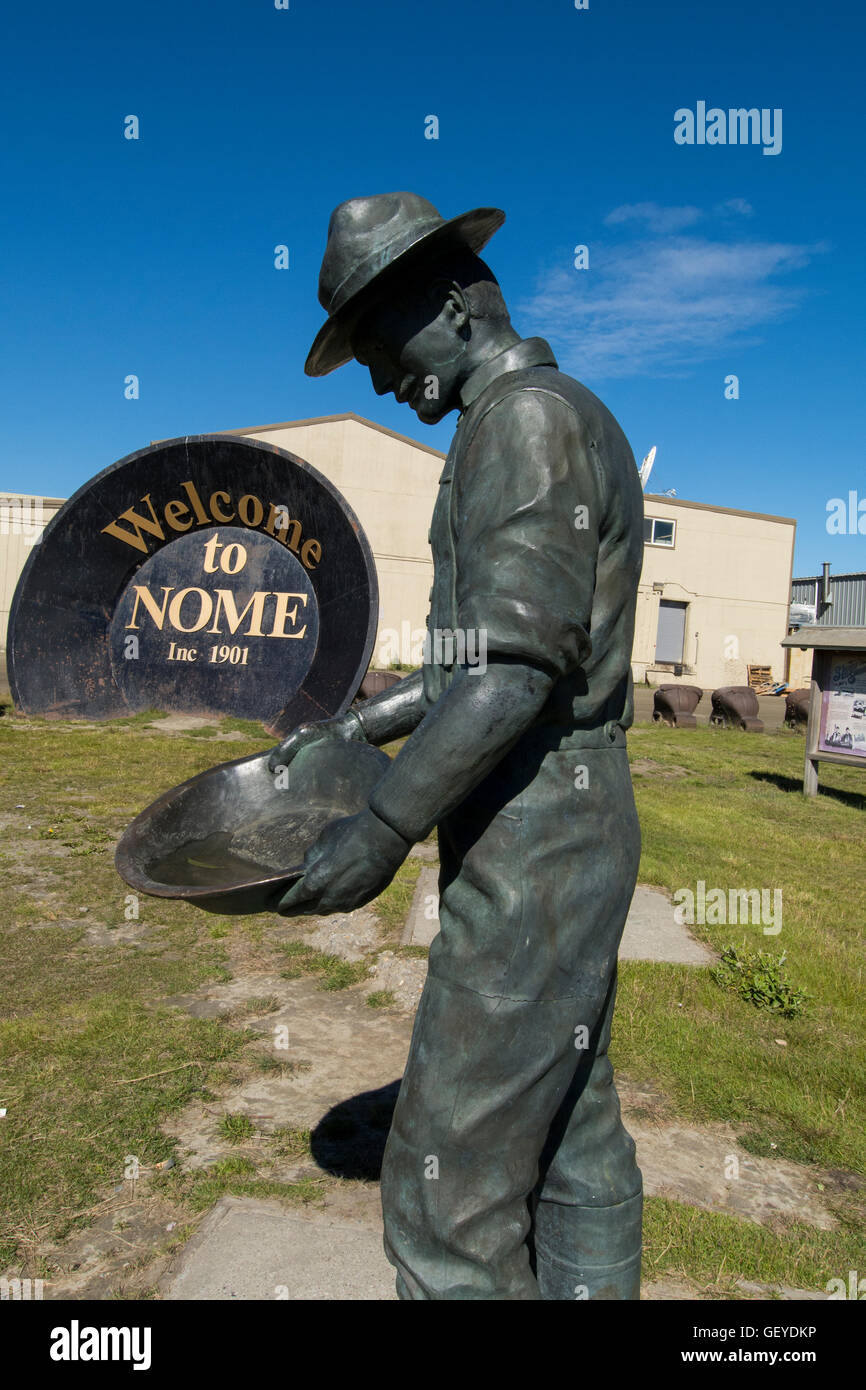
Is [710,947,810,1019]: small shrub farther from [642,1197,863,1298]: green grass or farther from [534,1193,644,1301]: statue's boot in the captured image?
[534,1193,644,1301]: statue's boot

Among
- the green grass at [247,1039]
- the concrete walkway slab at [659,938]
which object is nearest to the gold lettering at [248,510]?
the green grass at [247,1039]

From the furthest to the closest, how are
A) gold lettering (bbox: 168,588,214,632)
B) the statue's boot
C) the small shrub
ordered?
gold lettering (bbox: 168,588,214,632), the small shrub, the statue's boot

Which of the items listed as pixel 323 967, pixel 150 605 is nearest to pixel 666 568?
pixel 150 605

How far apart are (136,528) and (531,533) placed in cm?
1044

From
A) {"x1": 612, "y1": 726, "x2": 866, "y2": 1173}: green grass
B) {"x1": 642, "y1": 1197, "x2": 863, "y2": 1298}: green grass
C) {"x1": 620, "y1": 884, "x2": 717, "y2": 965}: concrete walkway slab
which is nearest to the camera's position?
{"x1": 642, "y1": 1197, "x2": 863, "y2": 1298}: green grass

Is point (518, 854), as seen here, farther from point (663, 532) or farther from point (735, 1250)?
point (663, 532)

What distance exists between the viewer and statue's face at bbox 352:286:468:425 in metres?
1.72

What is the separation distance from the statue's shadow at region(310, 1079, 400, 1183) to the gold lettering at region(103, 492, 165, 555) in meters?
9.03

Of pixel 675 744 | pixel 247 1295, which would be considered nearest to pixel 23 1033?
pixel 247 1295

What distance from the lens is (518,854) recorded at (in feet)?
5.18

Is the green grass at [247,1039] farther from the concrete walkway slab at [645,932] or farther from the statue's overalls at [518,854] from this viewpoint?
the statue's overalls at [518,854]

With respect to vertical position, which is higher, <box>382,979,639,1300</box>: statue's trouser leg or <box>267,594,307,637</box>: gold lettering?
<box>267,594,307,637</box>: gold lettering

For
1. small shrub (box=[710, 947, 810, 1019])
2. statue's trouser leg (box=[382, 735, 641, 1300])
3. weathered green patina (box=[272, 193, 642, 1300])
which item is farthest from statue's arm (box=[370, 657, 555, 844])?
small shrub (box=[710, 947, 810, 1019])

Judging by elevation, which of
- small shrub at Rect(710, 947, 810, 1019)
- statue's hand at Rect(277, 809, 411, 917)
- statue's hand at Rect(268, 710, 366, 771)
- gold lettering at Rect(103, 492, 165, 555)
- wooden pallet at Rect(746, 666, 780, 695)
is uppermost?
gold lettering at Rect(103, 492, 165, 555)
